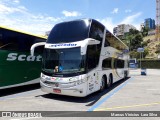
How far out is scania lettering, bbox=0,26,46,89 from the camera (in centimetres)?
983

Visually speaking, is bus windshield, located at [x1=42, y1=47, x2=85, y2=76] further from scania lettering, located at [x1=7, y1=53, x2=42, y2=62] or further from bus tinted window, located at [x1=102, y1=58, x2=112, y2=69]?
bus tinted window, located at [x1=102, y1=58, x2=112, y2=69]

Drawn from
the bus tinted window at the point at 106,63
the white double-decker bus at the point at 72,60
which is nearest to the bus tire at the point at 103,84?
the bus tinted window at the point at 106,63

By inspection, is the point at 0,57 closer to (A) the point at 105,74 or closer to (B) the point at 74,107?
(B) the point at 74,107

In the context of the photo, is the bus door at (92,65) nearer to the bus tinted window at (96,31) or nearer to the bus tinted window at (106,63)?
the bus tinted window at (96,31)

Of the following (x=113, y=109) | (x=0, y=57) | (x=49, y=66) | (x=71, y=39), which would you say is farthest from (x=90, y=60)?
(x=0, y=57)

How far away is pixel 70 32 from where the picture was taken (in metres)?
9.51

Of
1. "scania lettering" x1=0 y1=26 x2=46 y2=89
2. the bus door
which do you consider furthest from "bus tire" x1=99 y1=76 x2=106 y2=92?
"scania lettering" x1=0 y1=26 x2=46 y2=89

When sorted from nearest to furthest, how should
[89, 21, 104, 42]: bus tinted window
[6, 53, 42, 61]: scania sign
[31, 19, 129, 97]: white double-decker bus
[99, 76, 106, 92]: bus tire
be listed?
[31, 19, 129, 97]: white double-decker bus < [89, 21, 104, 42]: bus tinted window < [6, 53, 42, 61]: scania sign < [99, 76, 106, 92]: bus tire

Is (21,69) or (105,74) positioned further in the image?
(105,74)

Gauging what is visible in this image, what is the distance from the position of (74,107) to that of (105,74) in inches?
176

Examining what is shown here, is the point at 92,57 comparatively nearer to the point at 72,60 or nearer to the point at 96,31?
the point at 72,60

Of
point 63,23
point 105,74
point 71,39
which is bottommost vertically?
point 105,74

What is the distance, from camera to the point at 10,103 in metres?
8.45

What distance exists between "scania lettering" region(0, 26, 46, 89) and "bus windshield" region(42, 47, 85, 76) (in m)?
1.95
